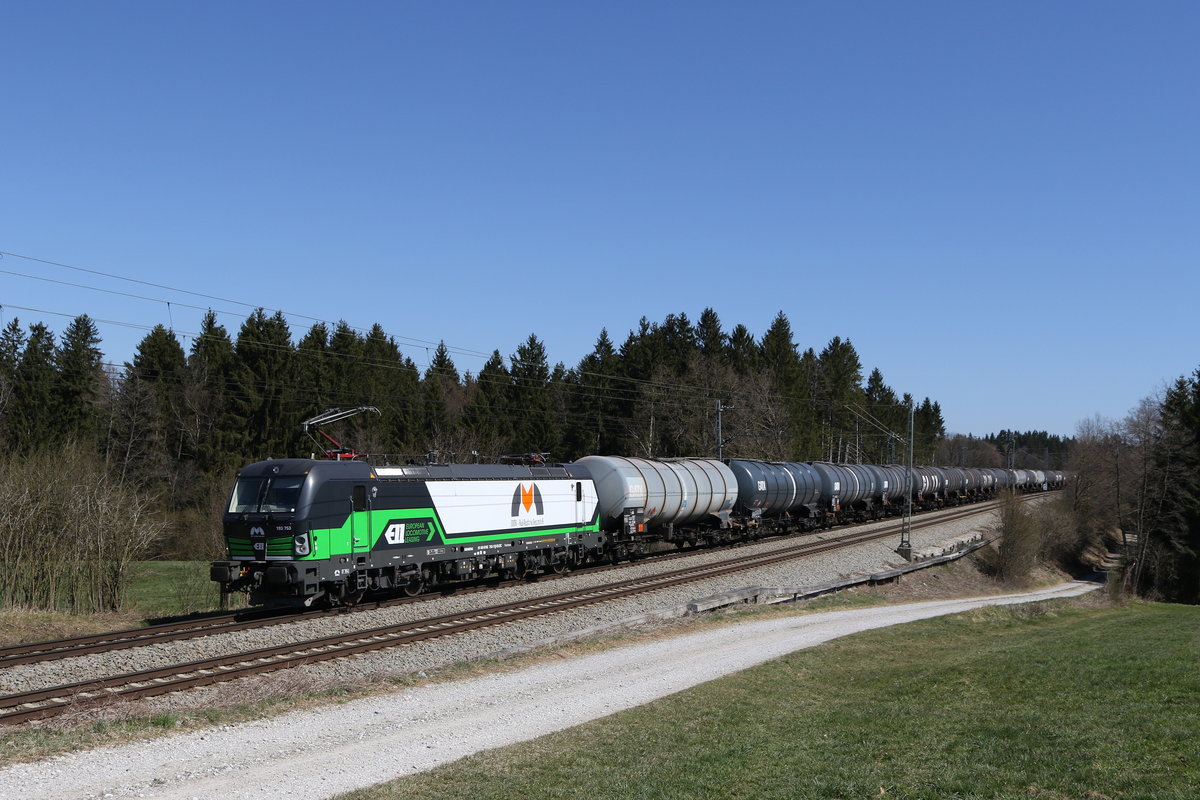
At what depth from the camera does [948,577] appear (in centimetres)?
4103

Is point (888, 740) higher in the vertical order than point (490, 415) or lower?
lower

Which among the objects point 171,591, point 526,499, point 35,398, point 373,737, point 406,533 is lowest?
point 171,591

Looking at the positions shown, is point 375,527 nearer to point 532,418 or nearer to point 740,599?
point 740,599

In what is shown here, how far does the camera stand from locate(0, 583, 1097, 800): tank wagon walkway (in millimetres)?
9609

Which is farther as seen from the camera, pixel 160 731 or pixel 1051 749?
pixel 160 731

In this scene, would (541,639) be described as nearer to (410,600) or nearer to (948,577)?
(410,600)

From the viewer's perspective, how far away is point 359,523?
75.0ft

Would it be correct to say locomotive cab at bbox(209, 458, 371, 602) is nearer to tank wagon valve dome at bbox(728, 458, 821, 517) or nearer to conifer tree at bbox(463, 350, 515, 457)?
tank wagon valve dome at bbox(728, 458, 821, 517)

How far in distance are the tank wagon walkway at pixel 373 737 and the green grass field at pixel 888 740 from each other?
71 cm

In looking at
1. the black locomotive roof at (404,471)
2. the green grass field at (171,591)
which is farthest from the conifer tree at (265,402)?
the black locomotive roof at (404,471)

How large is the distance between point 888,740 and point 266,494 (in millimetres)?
15935

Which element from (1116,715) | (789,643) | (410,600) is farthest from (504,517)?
(1116,715)

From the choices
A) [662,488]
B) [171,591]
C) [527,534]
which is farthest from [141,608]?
[662,488]

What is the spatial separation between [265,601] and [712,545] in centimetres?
2468
